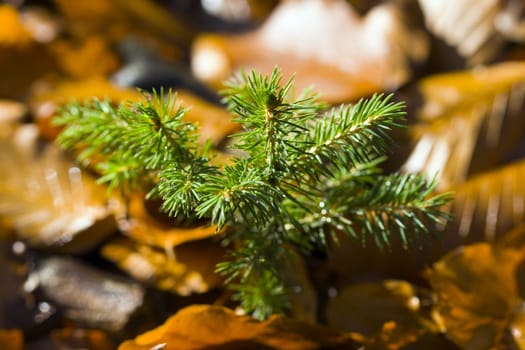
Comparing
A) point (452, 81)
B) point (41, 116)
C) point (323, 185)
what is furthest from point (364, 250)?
point (41, 116)

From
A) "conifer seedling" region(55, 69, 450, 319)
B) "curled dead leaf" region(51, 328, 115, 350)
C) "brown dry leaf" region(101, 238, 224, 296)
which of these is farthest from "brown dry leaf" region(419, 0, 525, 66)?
"curled dead leaf" region(51, 328, 115, 350)

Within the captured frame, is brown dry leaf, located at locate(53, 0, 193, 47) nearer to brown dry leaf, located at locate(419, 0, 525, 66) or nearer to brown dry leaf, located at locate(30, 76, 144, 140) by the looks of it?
brown dry leaf, located at locate(30, 76, 144, 140)

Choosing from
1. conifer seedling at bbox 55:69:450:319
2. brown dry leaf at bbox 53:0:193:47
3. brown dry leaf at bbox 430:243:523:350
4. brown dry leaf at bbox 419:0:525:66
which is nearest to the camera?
conifer seedling at bbox 55:69:450:319

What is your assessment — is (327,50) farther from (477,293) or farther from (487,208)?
(477,293)

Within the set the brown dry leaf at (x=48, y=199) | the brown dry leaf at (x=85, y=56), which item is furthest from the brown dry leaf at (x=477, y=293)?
the brown dry leaf at (x=85, y=56)

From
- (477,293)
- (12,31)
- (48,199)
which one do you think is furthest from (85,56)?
(477,293)

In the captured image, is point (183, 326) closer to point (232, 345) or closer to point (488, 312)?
point (232, 345)
